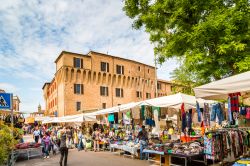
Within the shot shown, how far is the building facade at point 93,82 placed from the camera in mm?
35875

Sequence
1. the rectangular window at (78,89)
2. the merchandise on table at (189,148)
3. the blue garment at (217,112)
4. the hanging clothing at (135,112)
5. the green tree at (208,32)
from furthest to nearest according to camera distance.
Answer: the rectangular window at (78,89)
the hanging clothing at (135,112)
the blue garment at (217,112)
the green tree at (208,32)
the merchandise on table at (189,148)

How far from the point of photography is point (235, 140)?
740cm

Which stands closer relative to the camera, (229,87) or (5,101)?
(229,87)

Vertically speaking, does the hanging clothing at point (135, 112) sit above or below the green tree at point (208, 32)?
below

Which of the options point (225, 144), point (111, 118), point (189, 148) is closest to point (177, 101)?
point (189, 148)

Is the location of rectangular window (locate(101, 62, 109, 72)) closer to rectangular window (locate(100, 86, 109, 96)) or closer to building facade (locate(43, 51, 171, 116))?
building facade (locate(43, 51, 171, 116))

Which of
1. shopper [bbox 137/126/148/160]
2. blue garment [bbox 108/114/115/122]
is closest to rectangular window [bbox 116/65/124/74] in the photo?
blue garment [bbox 108/114/115/122]

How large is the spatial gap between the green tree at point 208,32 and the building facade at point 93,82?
2633 centimetres

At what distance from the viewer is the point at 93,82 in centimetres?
3878

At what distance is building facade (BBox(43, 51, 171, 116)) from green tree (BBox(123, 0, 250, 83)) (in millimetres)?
26334

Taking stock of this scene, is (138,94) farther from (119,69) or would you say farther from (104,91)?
(104,91)

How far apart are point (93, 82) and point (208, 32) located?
30.7 meters

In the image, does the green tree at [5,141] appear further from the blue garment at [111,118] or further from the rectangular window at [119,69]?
the rectangular window at [119,69]

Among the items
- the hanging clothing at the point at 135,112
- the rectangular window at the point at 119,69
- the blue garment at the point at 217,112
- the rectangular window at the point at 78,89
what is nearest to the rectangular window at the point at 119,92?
the rectangular window at the point at 119,69
